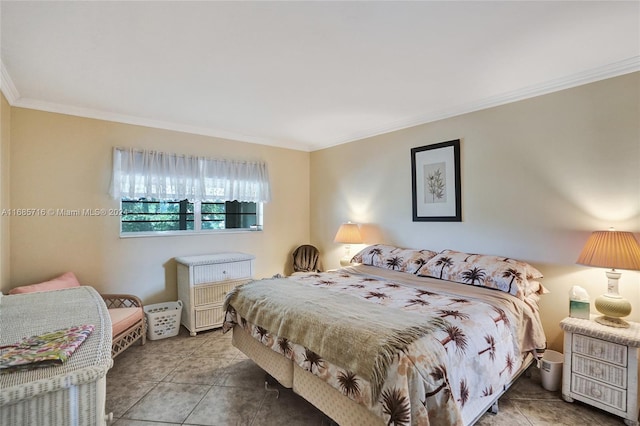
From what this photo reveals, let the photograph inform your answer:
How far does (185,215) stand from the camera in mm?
3797

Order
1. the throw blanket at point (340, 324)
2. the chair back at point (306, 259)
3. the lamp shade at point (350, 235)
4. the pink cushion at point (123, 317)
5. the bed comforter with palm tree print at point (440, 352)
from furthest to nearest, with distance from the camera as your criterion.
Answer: the chair back at point (306, 259) → the lamp shade at point (350, 235) → the pink cushion at point (123, 317) → the throw blanket at point (340, 324) → the bed comforter with palm tree print at point (440, 352)

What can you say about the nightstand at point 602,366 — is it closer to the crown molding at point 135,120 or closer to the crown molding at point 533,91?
the crown molding at point 533,91

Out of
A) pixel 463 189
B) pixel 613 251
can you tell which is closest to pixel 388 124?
pixel 463 189

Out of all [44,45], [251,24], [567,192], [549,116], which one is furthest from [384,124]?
[44,45]

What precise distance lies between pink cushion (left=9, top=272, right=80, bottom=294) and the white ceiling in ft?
5.36

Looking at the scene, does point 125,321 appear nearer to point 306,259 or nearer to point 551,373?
point 306,259

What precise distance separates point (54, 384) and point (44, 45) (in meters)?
2.12

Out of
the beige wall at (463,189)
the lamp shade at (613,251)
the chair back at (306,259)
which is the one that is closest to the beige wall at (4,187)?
the beige wall at (463,189)

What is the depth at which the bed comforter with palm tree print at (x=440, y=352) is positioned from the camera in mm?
1359

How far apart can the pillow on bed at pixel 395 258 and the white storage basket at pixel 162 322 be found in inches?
83.3

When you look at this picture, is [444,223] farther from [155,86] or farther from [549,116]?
[155,86]

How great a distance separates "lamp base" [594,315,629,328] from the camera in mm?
2020

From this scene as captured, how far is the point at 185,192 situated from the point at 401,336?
10.1 ft

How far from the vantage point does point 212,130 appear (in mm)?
3850
